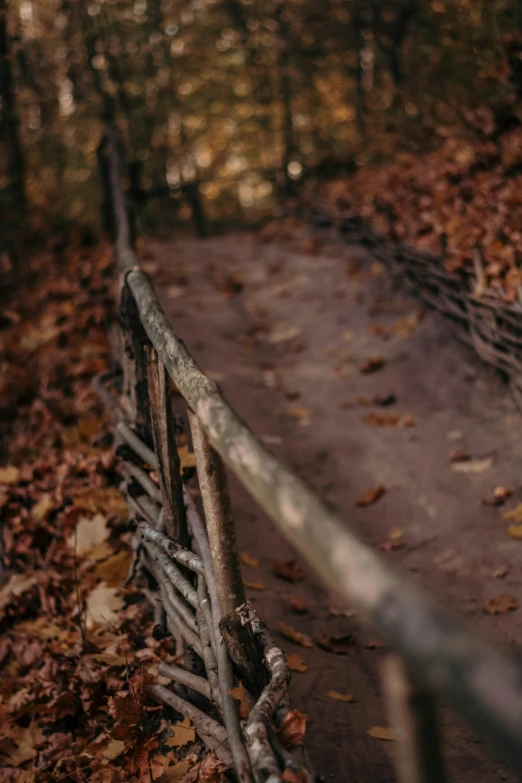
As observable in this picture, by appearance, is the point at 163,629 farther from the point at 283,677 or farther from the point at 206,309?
the point at 206,309

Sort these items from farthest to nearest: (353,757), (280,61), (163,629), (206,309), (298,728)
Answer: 1. (280,61)
2. (206,309)
3. (163,629)
4. (353,757)
5. (298,728)

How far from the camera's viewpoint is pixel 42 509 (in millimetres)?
3592

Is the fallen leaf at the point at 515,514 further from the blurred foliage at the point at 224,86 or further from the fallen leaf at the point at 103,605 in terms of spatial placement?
the blurred foliage at the point at 224,86

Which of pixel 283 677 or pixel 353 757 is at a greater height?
pixel 283 677

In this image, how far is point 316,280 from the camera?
7.34 metres

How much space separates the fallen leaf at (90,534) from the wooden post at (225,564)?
151 cm

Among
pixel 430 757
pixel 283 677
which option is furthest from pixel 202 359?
pixel 430 757

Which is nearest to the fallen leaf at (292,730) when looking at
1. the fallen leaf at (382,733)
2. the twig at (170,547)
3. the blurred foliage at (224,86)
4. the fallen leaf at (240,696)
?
the fallen leaf at (240,696)

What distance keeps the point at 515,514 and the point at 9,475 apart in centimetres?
280

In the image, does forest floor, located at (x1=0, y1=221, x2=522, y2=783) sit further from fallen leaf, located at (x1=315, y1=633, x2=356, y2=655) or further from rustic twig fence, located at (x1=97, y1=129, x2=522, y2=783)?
rustic twig fence, located at (x1=97, y1=129, x2=522, y2=783)

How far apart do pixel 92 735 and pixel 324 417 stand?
9.63 ft

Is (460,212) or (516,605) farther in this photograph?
(460,212)

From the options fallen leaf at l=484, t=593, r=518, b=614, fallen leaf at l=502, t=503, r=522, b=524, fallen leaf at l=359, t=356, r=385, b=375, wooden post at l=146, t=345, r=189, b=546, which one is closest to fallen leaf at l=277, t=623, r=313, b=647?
wooden post at l=146, t=345, r=189, b=546

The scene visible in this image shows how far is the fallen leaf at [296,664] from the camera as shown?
8.68 feet
